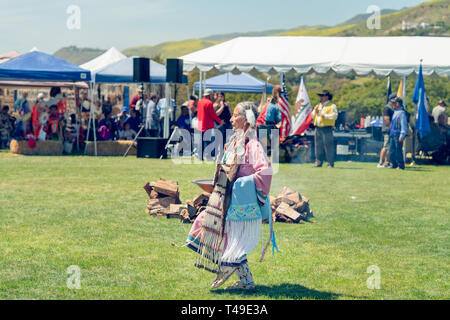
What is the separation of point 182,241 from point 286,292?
2408mm

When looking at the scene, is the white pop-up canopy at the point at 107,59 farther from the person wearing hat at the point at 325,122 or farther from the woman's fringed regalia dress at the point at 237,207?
the woman's fringed regalia dress at the point at 237,207

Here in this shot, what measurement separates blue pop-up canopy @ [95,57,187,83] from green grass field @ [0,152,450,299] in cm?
760

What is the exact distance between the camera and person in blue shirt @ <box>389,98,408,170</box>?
18.0 m

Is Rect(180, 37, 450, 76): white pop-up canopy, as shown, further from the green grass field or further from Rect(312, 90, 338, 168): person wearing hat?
the green grass field

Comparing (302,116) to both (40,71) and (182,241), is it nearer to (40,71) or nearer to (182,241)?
(40,71)

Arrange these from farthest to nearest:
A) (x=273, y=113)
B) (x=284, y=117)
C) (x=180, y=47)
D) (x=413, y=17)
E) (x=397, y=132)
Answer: (x=180, y=47), (x=413, y=17), (x=284, y=117), (x=397, y=132), (x=273, y=113)

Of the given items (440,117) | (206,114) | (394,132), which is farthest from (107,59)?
(394,132)

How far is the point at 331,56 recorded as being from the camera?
19859mm

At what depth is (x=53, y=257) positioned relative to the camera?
24.0 feet

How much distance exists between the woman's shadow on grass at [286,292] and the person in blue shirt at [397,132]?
40.8 ft

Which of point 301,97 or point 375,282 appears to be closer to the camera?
point 375,282

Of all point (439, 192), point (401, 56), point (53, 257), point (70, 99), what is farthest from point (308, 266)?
point (70, 99)
